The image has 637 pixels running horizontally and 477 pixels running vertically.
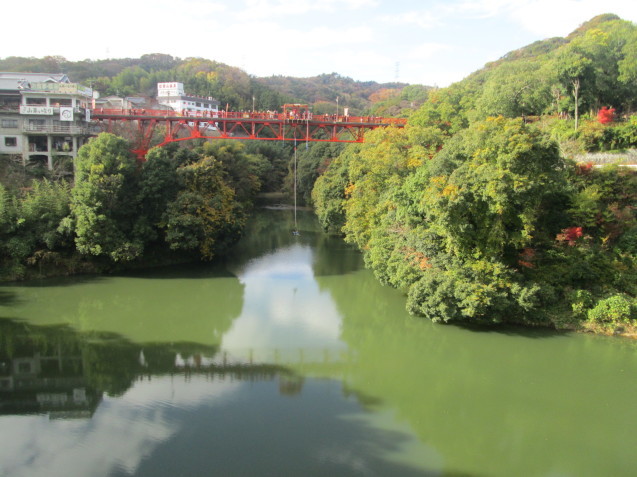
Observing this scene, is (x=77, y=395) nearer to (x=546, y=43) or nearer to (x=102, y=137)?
(x=102, y=137)

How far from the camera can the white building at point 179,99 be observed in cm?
5881

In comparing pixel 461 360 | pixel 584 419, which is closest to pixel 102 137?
pixel 461 360

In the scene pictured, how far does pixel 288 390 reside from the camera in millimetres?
12352

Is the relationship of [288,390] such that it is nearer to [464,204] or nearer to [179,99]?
[464,204]

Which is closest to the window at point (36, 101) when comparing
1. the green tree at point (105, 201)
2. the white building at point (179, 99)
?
the green tree at point (105, 201)

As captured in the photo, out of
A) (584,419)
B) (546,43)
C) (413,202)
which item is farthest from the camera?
(546,43)

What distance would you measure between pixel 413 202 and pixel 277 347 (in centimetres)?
751

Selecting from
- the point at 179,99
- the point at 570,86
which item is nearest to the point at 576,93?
the point at 570,86

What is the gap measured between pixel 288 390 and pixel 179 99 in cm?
5288

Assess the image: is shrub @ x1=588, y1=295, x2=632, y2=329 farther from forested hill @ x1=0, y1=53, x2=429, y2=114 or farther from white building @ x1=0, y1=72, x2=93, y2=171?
forested hill @ x1=0, y1=53, x2=429, y2=114

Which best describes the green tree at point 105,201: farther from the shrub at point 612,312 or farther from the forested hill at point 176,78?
the forested hill at point 176,78

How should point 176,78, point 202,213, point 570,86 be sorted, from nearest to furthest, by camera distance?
point 202,213 < point 570,86 < point 176,78

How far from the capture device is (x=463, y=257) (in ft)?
52.7

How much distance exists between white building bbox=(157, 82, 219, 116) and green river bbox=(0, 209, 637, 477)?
43220mm
